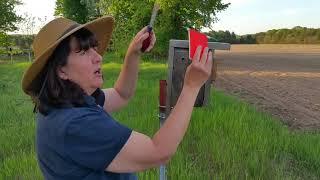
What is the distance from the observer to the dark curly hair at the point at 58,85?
2.25 m

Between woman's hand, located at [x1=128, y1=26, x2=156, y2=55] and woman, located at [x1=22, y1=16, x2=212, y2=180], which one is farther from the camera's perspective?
woman's hand, located at [x1=128, y1=26, x2=156, y2=55]

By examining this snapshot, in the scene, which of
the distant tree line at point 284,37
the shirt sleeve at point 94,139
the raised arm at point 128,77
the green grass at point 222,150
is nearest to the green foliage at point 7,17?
the distant tree line at point 284,37

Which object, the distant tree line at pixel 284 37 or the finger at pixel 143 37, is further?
the distant tree line at pixel 284 37

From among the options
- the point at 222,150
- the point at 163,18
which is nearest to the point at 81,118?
the point at 222,150

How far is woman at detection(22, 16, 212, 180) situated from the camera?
2.13 meters

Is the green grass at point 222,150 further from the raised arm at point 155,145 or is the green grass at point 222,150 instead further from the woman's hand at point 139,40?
the raised arm at point 155,145

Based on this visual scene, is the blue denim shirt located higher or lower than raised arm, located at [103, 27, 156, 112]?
lower

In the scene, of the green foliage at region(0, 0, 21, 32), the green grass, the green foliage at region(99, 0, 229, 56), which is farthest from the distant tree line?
the green grass

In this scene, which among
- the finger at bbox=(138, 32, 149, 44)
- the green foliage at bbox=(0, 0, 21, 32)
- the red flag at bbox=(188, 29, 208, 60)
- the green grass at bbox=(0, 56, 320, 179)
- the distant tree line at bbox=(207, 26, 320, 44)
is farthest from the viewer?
the distant tree line at bbox=(207, 26, 320, 44)

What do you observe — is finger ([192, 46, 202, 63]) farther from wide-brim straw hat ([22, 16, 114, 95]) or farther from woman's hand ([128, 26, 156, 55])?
woman's hand ([128, 26, 156, 55])

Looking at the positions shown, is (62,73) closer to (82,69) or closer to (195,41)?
(82,69)

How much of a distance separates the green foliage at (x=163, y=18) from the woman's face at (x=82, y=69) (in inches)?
1141

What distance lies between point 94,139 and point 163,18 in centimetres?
3122

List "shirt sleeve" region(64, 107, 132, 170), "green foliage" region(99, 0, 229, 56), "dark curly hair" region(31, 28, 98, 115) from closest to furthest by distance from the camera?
"shirt sleeve" region(64, 107, 132, 170)
"dark curly hair" region(31, 28, 98, 115)
"green foliage" region(99, 0, 229, 56)
